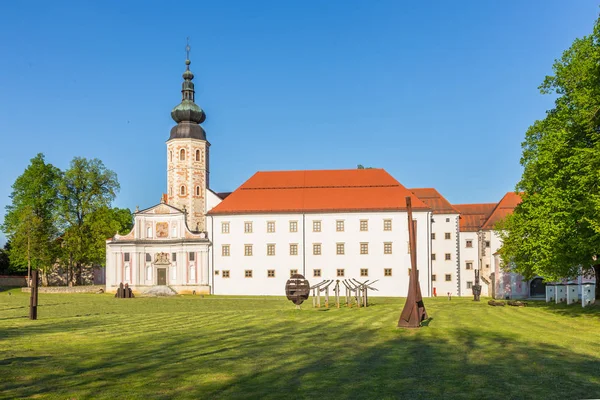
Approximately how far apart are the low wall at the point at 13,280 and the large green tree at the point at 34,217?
6.08 metres

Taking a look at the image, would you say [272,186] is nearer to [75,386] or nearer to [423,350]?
[423,350]

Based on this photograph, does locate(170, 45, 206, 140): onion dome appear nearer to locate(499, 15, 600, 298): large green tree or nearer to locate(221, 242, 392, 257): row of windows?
locate(221, 242, 392, 257): row of windows

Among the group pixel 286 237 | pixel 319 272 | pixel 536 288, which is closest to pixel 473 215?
pixel 536 288

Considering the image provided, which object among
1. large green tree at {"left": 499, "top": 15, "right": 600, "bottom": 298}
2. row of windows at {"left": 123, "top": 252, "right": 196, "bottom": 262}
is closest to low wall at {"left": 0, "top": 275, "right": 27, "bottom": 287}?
row of windows at {"left": 123, "top": 252, "right": 196, "bottom": 262}

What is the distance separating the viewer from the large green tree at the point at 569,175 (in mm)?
24781

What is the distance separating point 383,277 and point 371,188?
29.7 ft

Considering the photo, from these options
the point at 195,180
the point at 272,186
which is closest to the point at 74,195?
the point at 195,180

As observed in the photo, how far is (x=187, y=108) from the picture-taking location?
218ft

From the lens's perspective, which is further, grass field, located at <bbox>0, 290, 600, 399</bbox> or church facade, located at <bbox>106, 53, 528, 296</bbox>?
church facade, located at <bbox>106, 53, 528, 296</bbox>

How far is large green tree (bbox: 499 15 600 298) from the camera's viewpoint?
24.8 m

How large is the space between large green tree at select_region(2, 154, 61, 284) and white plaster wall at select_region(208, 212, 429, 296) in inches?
764

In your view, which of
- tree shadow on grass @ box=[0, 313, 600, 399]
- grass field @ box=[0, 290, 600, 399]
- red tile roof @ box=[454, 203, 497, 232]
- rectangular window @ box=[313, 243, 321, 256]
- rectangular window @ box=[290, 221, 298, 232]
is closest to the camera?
tree shadow on grass @ box=[0, 313, 600, 399]

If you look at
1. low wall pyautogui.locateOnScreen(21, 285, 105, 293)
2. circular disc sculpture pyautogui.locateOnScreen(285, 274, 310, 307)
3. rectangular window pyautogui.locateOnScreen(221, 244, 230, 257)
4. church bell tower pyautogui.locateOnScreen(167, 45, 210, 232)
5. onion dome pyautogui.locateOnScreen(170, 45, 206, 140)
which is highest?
onion dome pyautogui.locateOnScreen(170, 45, 206, 140)

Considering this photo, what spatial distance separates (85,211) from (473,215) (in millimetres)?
43427
